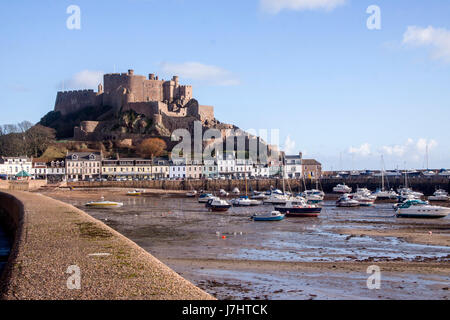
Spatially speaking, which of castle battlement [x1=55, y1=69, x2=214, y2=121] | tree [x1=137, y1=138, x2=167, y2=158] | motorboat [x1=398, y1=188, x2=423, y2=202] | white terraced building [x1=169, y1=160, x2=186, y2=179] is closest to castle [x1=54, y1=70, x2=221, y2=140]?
castle battlement [x1=55, y1=69, x2=214, y2=121]

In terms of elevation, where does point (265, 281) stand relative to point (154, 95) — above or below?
below

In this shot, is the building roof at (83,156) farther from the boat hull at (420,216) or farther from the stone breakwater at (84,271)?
the stone breakwater at (84,271)

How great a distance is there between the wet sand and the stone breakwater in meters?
2.79

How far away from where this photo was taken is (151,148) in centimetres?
9538

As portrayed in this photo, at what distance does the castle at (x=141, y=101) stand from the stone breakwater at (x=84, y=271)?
8323cm

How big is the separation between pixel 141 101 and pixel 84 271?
93.2 meters

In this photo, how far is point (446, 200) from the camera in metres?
56.1

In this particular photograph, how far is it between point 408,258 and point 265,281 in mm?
7849

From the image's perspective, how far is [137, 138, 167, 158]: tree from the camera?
314ft

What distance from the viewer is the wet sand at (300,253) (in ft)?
52.4

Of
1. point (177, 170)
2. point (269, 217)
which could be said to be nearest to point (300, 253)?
Answer: point (269, 217)

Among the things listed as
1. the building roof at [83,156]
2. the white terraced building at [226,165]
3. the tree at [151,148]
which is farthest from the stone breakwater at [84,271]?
the tree at [151,148]
